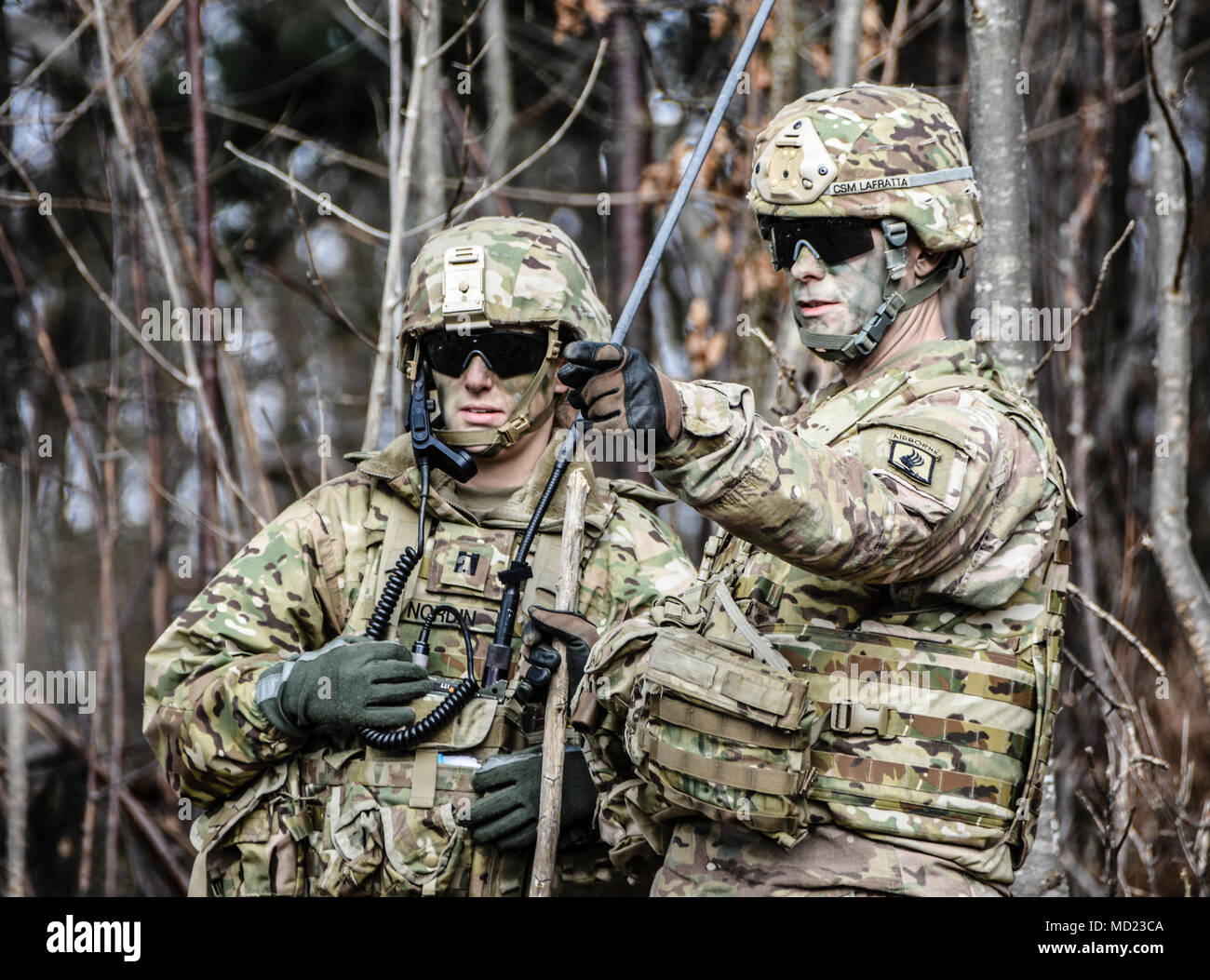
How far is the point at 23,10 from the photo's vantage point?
7961 millimetres

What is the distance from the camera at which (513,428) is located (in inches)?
162

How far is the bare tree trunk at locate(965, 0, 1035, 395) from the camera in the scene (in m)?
4.78

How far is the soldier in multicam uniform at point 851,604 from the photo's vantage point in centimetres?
274

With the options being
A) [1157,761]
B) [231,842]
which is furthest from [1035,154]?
[231,842]

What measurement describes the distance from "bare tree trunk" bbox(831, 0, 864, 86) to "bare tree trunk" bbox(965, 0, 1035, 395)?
69 cm

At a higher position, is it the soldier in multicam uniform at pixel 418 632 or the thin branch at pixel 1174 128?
the thin branch at pixel 1174 128

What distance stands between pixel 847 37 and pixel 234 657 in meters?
3.47

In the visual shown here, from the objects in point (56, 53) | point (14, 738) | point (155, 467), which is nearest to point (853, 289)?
point (56, 53)

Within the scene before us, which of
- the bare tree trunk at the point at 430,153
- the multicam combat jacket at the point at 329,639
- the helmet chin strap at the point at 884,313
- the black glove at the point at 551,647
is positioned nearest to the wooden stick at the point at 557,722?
the black glove at the point at 551,647

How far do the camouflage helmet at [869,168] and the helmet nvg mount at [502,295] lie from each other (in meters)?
0.85

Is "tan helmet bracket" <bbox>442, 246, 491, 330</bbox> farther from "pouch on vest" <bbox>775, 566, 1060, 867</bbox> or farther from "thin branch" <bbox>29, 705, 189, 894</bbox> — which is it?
"thin branch" <bbox>29, 705, 189, 894</bbox>

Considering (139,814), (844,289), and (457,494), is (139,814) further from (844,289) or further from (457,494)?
(844,289)

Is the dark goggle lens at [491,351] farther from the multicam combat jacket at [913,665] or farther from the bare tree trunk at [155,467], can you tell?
the bare tree trunk at [155,467]
